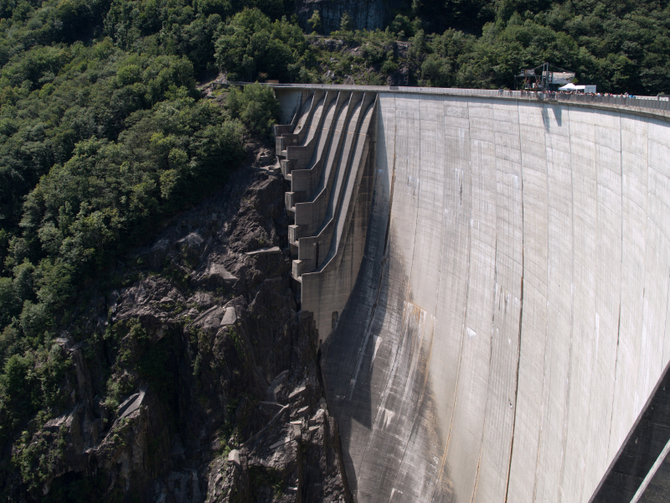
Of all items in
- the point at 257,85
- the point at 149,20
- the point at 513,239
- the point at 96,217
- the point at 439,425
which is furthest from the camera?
the point at 149,20

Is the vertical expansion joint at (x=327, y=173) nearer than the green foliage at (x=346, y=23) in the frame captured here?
Yes

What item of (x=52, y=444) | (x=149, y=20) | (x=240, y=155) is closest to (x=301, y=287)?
(x=240, y=155)

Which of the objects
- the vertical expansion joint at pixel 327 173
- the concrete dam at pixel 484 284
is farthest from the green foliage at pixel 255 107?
the vertical expansion joint at pixel 327 173

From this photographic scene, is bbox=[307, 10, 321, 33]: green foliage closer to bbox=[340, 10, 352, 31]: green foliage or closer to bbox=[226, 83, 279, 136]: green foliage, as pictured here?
bbox=[340, 10, 352, 31]: green foliage

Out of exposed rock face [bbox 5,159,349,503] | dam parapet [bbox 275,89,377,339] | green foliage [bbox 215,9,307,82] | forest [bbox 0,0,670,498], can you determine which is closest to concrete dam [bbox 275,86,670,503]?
dam parapet [bbox 275,89,377,339]

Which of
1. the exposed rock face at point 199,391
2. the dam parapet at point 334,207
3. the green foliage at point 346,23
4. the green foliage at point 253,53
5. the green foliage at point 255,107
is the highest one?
the green foliage at point 346,23

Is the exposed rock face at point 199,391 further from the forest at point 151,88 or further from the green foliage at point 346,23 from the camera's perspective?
the green foliage at point 346,23

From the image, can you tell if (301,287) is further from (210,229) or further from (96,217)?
(96,217)

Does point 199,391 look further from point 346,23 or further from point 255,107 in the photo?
point 346,23
